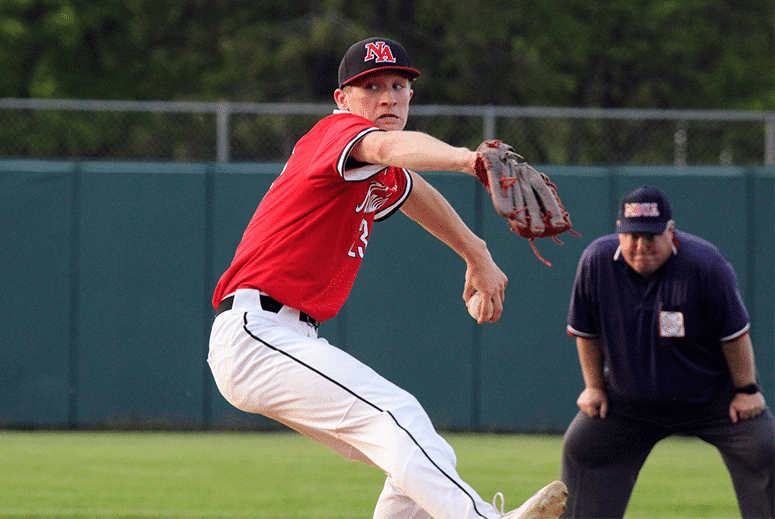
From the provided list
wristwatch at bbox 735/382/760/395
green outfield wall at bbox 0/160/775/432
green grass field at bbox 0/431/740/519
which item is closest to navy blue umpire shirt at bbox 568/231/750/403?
wristwatch at bbox 735/382/760/395

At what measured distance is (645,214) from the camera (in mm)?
4840

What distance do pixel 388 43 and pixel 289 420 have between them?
1.38m

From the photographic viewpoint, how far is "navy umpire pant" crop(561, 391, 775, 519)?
5004 mm

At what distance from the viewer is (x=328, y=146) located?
3.16 m

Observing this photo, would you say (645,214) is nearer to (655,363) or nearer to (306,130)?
(655,363)

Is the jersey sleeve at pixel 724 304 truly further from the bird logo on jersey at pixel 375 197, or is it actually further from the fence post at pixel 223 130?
the fence post at pixel 223 130

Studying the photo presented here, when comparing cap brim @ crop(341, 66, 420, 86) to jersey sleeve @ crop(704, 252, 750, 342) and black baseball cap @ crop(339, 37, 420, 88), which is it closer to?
black baseball cap @ crop(339, 37, 420, 88)

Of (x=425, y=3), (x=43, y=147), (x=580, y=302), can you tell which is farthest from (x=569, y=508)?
(x=425, y=3)

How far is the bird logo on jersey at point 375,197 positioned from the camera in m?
3.48

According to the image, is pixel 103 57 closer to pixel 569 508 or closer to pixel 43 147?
pixel 43 147

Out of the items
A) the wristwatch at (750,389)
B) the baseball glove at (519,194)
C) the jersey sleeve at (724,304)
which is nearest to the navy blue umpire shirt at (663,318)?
the jersey sleeve at (724,304)

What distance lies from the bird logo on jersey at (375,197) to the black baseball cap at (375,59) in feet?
1.30

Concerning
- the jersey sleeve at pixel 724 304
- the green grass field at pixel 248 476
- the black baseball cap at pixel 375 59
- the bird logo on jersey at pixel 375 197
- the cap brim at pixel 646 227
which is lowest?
the green grass field at pixel 248 476

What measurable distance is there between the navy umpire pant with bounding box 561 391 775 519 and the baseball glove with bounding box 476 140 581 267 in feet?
8.23
